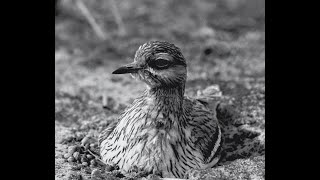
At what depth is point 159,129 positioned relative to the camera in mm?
5086

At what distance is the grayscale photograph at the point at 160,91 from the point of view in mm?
4961

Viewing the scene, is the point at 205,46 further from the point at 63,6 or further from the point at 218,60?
the point at 63,6

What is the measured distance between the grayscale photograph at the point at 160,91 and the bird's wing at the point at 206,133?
1 centimetres

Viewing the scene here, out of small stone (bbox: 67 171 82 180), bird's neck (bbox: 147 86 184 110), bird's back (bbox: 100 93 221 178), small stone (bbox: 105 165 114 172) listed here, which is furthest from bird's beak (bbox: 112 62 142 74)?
small stone (bbox: 67 171 82 180)

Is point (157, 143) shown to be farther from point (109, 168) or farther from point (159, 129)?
point (109, 168)

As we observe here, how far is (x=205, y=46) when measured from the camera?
9055mm

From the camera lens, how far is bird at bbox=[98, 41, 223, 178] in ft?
A: 16.0

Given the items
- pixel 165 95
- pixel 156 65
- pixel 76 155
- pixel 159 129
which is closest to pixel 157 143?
pixel 159 129

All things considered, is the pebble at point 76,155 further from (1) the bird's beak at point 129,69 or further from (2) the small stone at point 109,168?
(1) the bird's beak at point 129,69

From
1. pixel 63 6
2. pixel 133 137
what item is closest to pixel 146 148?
pixel 133 137

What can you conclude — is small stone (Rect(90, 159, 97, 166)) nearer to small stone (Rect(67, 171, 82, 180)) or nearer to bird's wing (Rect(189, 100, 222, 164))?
small stone (Rect(67, 171, 82, 180))

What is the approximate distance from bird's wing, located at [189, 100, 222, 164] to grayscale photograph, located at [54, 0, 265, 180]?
0.01 m

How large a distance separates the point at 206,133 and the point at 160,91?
0.78 metres

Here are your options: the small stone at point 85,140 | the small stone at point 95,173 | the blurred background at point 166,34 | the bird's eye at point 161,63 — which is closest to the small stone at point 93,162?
the small stone at point 95,173
